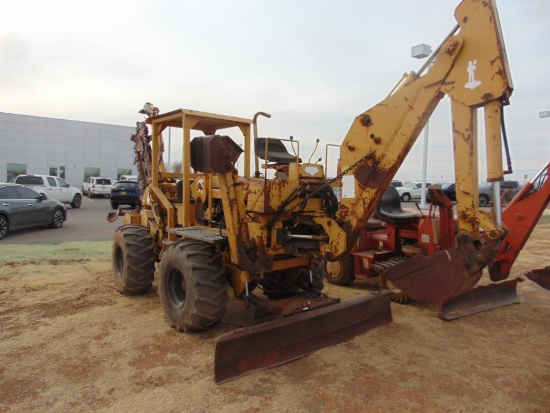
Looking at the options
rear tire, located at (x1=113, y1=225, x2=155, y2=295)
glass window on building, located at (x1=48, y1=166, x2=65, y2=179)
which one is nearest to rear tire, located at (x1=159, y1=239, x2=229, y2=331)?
rear tire, located at (x1=113, y1=225, x2=155, y2=295)

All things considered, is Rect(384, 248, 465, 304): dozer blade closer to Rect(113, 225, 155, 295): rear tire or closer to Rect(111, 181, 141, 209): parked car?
Rect(113, 225, 155, 295): rear tire

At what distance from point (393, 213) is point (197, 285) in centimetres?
372

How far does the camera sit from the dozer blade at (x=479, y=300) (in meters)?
5.41

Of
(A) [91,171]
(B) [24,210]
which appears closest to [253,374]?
(B) [24,210]

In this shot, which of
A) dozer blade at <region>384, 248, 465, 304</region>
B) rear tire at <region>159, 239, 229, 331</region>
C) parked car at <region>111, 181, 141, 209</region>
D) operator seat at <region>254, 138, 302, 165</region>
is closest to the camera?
dozer blade at <region>384, 248, 465, 304</region>

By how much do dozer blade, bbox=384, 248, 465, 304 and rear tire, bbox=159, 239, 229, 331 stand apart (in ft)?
5.95

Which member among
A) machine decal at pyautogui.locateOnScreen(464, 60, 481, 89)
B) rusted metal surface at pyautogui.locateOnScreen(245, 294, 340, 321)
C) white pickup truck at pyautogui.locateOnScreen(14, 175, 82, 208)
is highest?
machine decal at pyautogui.locateOnScreen(464, 60, 481, 89)

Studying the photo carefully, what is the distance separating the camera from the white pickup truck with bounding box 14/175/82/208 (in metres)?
20.2

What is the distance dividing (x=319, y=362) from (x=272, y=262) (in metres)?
1.11

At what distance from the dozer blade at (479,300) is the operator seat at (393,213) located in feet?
4.48

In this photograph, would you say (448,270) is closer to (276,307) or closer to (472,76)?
(472,76)

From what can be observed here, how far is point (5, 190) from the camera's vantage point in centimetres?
1197

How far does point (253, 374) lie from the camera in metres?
3.74

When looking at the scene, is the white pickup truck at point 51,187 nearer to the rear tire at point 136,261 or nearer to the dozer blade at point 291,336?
the rear tire at point 136,261
